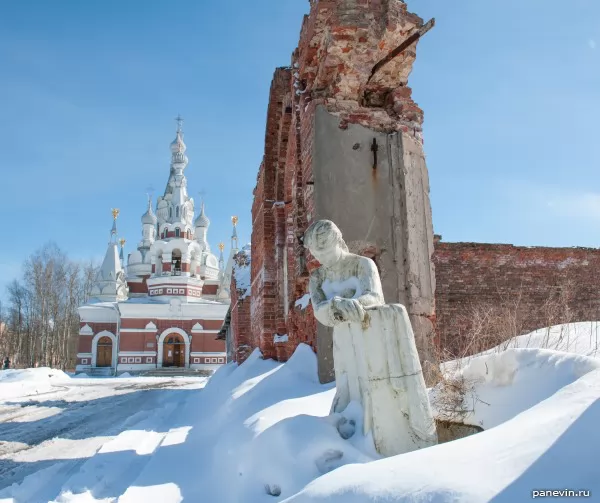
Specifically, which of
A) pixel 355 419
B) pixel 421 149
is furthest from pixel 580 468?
pixel 421 149

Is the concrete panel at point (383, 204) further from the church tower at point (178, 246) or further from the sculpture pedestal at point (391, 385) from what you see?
the church tower at point (178, 246)

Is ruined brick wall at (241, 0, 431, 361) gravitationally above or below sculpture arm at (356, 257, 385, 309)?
above

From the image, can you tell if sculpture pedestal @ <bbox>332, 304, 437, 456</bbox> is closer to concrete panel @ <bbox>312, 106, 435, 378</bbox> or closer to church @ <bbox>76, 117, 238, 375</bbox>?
concrete panel @ <bbox>312, 106, 435, 378</bbox>

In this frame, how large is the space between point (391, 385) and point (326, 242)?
3.57ft

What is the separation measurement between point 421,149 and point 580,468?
507cm

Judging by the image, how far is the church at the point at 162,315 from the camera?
115 feet

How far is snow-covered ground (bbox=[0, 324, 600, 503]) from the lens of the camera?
215 cm

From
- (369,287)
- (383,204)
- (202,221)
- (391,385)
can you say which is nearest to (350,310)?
(369,287)

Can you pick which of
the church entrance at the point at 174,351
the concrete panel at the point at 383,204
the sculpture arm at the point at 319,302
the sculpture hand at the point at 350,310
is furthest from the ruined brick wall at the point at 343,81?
the church entrance at the point at 174,351

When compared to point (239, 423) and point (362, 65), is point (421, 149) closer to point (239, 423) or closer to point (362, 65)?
point (362, 65)

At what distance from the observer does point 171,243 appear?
1499 inches

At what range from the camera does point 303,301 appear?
652 cm

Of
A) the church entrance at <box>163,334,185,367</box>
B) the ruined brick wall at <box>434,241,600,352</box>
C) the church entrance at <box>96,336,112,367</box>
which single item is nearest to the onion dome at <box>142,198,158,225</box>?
the church entrance at <box>96,336,112,367</box>

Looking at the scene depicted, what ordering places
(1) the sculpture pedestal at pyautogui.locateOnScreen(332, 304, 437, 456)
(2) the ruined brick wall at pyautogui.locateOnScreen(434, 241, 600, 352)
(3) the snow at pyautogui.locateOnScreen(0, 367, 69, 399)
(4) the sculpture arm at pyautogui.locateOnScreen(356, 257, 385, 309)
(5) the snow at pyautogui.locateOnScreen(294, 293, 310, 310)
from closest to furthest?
(1) the sculpture pedestal at pyautogui.locateOnScreen(332, 304, 437, 456) → (4) the sculpture arm at pyautogui.locateOnScreen(356, 257, 385, 309) → (5) the snow at pyautogui.locateOnScreen(294, 293, 310, 310) → (2) the ruined brick wall at pyautogui.locateOnScreen(434, 241, 600, 352) → (3) the snow at pyautogui.locateOnScreen(0, 367, 69, 399)
